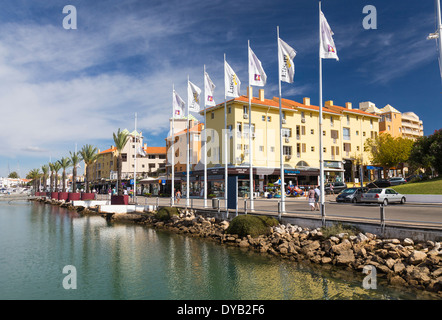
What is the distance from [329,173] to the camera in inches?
2170

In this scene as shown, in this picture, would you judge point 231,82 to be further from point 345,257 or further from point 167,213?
point 345,257

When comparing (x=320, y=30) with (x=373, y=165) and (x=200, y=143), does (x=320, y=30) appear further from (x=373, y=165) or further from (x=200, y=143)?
(x=373, y=165)

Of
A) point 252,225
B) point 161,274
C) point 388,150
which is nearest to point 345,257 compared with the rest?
point 252,225

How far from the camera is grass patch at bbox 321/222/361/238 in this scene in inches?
587

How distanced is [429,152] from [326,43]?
96.1 feet

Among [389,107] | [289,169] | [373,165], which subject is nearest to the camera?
[289,169]


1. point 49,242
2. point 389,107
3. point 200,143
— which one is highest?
point 389,107

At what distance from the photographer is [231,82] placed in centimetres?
2409

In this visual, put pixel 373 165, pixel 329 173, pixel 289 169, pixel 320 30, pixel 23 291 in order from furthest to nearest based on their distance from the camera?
pixel 373 165 → pixel 329 173 → pixel 289 169 → pixel 320 30 → pixel 23 291

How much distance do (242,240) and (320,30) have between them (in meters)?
12.6

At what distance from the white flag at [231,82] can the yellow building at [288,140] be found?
70.3 ft
